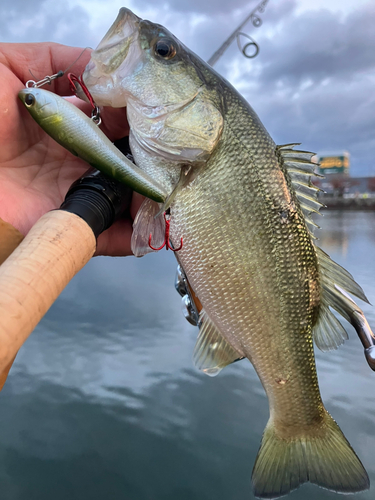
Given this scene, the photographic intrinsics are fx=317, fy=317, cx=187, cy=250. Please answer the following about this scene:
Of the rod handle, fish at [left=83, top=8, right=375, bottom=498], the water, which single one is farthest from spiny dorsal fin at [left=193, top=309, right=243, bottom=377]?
the water

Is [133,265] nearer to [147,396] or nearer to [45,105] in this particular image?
[147,396]

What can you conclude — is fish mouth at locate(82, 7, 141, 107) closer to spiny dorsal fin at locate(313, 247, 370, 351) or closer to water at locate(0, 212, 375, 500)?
spiny dorsal fin at locate(313, 247, 370, 351)

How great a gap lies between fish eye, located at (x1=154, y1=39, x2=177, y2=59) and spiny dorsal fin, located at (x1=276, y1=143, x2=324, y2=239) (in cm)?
47

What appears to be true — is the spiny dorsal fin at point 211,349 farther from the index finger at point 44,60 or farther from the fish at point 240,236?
the index finger at point 44,60

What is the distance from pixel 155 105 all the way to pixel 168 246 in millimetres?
442

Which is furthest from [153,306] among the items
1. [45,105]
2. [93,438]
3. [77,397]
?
[45,105]

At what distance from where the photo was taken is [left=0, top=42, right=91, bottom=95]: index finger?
1.21 metres

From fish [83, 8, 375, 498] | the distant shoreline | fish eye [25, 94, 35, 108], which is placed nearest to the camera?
fish eye [25, 94, 35, 108]

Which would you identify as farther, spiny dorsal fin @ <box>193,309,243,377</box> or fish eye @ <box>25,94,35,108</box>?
spiny dorsal fin @ <box>193,309,243,377</box>

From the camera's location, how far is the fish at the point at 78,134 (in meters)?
0.86

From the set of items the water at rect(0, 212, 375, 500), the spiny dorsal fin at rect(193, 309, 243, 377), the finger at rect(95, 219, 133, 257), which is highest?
the finger at rect(95, 219, 133, 257)

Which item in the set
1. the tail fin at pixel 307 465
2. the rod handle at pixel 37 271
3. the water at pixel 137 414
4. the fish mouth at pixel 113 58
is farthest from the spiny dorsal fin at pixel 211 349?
the water at pixel 137 414

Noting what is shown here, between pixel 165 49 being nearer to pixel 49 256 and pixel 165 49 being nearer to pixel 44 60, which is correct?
pixel 44 60

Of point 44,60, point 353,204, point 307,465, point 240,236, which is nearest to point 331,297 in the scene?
point 240,236
